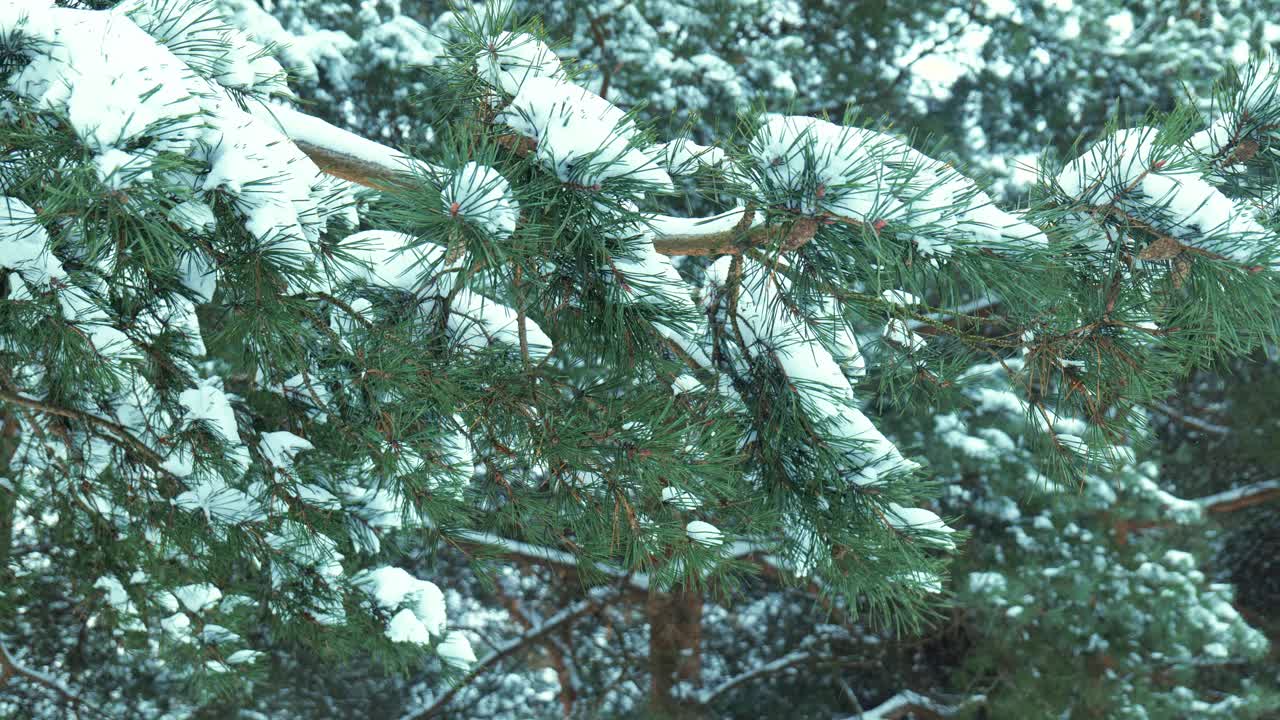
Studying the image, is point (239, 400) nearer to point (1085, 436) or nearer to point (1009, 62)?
point (1085, 436)

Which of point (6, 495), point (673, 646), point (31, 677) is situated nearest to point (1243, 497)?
point (673, 646)

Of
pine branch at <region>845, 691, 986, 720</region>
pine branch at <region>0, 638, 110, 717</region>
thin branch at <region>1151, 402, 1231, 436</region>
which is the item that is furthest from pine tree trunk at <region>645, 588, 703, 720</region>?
thin branch at <region>1151, 402, 1231, 436</region>

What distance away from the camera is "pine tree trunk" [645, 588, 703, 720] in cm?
505

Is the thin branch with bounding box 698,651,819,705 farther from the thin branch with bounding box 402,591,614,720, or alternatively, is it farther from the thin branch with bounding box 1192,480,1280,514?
the thin branch with bounding box 1192,480,1280,514

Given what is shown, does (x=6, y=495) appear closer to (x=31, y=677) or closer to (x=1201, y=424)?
(x=31, y=677)

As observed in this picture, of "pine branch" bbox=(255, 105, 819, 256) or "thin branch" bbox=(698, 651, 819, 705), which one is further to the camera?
"thin branch" bbox=(698, 651, 819, 705)

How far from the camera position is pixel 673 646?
5.13 metres

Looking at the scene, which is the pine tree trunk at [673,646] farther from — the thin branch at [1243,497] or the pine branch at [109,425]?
the pine branch at [109,425]

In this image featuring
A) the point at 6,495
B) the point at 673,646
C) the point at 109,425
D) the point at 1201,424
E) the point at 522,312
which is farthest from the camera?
the point at 1201,424

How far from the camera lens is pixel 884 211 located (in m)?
0.88

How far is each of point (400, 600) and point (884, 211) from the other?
1453mm

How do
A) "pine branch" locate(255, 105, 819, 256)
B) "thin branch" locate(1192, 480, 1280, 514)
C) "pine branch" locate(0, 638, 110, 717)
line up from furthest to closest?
1. "thin branch" locate(1192, 480, 1280, 514)
2. "pine branch" locate(0, 638, 110, 717)
3. "pine branch" locate(255, 105, 819, 256)

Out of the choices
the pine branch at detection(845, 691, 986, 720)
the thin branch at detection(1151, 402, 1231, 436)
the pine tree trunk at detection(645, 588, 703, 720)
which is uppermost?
the thin branch at detection(1151, 402, 1231, 436)

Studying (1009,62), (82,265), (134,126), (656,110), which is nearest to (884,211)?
(134,126)
